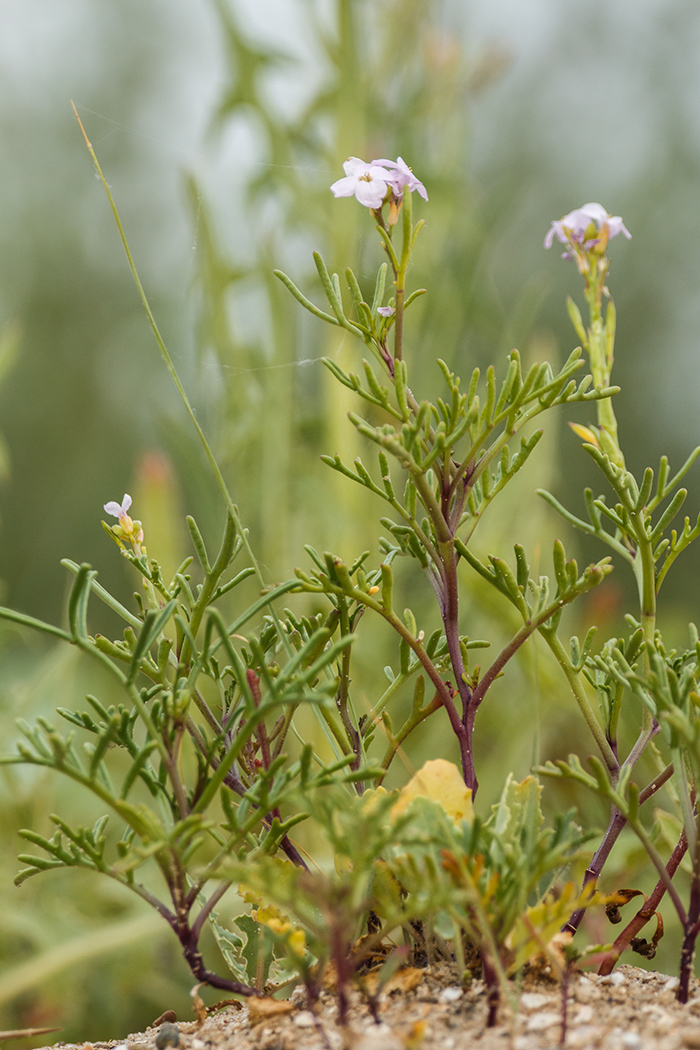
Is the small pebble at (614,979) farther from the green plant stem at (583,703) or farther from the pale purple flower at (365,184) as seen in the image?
the pale purple flower at (365,184)

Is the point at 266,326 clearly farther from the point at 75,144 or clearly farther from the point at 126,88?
the point at 126,88

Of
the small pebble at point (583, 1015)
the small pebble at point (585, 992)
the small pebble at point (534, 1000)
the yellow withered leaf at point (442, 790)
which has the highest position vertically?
the yellow withered leaf at point (442, 790)

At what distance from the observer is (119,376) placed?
6.04 feet

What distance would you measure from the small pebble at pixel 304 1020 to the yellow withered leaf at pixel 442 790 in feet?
0.18

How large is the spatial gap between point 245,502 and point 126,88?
5.68ft

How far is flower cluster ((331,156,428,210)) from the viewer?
0.23 metres

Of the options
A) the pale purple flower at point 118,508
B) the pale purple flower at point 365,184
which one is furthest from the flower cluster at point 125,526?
the pale purple flower at point 365,184

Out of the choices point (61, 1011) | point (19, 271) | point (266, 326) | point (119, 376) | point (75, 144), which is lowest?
point (61, 1011)

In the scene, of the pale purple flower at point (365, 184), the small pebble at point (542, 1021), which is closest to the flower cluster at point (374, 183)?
the pale purple flower at point (365, 184)

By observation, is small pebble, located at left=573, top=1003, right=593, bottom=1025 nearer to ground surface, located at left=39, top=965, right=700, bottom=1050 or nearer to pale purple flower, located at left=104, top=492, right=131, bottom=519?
ground surface, located at left=39, top=965, right=700, bottom=1050

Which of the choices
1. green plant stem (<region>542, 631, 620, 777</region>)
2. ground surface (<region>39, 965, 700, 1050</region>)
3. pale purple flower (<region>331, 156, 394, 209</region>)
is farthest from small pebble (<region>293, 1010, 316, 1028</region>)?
pale purple flower (<region>331, 156, 394, 209</region>)

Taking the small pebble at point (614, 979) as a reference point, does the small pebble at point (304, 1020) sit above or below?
above

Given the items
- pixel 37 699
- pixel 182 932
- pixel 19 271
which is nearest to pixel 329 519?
pixel 37 699

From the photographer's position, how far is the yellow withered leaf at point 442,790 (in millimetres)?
226
